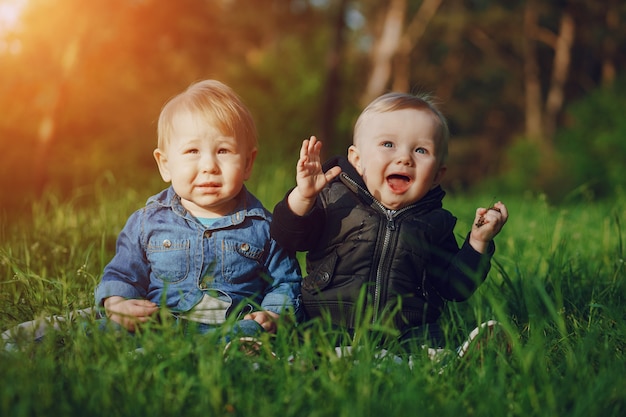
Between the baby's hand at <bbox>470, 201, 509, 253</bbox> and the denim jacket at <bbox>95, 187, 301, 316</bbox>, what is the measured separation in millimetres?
735

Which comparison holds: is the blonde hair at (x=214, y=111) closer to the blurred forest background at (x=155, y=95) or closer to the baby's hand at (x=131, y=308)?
the baby's hand at (x=131, y=308)

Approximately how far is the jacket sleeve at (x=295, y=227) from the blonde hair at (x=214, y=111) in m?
0.35

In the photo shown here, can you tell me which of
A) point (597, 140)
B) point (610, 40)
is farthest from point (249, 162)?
point (610, 40)

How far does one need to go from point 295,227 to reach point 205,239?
0.38 meters

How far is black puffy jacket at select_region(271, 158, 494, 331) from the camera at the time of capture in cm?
280

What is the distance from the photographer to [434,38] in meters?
29.2

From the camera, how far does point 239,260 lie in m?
2.87

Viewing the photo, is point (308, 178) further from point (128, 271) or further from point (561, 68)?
point (561, 68)

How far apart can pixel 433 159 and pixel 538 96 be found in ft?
85.4

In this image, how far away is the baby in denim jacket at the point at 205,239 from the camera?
282 cm

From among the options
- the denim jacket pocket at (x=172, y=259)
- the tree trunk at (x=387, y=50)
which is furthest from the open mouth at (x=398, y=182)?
the tree trunk at (x=387, y=50)

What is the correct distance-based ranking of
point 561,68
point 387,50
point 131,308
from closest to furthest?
point 131,308
point 387,50
point 561,68

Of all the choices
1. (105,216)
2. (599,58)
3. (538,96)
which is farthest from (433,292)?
(599,58)

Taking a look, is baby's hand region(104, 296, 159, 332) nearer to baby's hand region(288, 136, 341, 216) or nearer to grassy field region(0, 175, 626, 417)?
grassy field region(0, 175, 626, 417)
